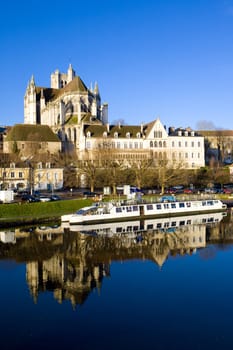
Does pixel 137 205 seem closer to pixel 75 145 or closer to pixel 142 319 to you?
pixel 142 319

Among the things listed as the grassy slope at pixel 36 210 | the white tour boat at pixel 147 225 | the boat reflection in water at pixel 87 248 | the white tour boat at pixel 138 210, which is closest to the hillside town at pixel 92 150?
the white tour boat at pixel 138 210

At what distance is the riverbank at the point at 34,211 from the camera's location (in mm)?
40031

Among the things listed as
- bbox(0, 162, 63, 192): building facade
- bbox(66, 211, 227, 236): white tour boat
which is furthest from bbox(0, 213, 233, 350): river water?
bbox(0, 162, 63, 192): building facade

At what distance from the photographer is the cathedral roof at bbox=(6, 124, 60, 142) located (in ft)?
279

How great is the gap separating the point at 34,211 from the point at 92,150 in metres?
38.3

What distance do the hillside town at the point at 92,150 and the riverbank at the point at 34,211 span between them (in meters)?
12.0

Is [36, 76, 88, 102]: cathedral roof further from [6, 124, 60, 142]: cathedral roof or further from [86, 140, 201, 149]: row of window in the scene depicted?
[86, 140, 201, 149]: row of window

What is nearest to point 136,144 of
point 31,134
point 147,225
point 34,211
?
point 31,134

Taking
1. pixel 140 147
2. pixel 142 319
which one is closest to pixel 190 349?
pixel 142 319

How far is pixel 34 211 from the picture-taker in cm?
4303

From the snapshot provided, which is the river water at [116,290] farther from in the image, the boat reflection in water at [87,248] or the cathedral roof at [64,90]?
the cathedral roof at [64,90]

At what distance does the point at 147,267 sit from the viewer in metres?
24.3

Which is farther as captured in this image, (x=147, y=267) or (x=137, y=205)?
(x=137, y=205)

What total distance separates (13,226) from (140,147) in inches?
1936
